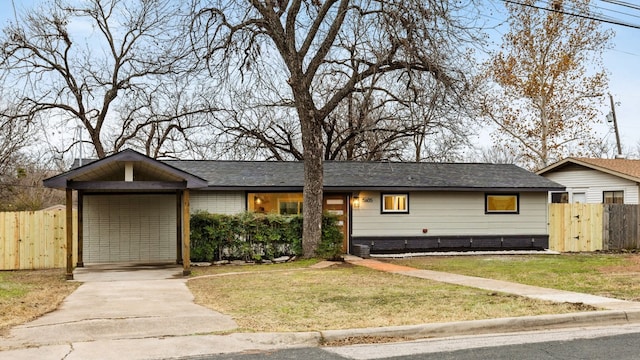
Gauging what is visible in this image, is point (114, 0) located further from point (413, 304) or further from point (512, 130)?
point (413, 304)

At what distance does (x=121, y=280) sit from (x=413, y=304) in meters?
7.62

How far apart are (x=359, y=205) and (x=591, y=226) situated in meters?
9.08

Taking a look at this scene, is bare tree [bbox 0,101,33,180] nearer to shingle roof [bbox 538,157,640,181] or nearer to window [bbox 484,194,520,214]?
window [bbox 484,194,520,214]

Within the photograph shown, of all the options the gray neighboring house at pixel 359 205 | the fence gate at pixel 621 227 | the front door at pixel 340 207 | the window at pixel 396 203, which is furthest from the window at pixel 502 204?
the front door at pixel 340 207

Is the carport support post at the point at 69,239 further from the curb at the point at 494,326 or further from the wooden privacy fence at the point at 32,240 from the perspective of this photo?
the curb at the point at 494,326

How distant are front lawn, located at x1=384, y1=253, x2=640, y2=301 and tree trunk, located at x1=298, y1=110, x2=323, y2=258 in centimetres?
270

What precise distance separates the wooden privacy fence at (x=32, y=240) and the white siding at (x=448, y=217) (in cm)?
944

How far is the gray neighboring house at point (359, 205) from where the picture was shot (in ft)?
62.8

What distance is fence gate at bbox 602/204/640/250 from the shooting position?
2298 cm

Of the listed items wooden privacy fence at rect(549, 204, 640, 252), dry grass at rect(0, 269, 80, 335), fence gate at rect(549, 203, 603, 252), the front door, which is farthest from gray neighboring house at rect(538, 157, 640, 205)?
dry grass at rect(0, 269, 80, 335)

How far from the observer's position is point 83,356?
20.9ft

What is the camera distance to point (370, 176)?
21688mm

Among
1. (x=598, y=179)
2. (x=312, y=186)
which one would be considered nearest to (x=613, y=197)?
(x=598, y=179)

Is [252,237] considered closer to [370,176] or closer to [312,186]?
[312,186]
